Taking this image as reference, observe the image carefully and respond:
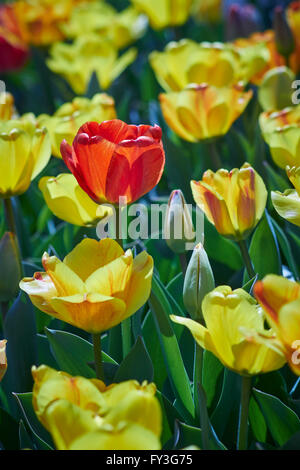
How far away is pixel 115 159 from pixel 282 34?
0.89 metres

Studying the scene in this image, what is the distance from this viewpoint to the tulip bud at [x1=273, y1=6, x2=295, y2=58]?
155 cm

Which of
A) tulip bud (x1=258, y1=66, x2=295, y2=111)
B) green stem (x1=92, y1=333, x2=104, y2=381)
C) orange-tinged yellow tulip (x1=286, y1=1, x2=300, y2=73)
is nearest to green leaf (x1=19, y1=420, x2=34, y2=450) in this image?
green stem (x1=92, y1=333, x2=104, y2=381)

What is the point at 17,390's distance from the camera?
0.88 meters

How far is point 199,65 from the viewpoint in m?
1.35

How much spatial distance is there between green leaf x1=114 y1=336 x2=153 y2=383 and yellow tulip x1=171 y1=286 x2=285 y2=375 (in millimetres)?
104

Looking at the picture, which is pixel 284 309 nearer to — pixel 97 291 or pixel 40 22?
pixel 97 291

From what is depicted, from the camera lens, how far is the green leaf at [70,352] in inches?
32.0

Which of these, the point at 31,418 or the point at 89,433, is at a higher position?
the point at 89,433

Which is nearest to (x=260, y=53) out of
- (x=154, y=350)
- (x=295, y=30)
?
(x=295, y=30)

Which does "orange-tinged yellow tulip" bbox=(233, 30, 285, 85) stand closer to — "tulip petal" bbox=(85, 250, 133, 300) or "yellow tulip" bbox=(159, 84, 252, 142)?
"yellow tulip" bbox=(159, 84, 252, 142)

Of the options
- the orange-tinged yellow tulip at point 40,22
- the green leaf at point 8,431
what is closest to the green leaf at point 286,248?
the green leaf at point 8,431

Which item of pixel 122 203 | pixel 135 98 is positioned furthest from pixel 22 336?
pixel 135 98

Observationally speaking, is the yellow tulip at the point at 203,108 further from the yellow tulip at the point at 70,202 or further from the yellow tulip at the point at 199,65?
the yellow tulip at the point at 70,202

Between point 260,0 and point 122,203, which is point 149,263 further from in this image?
point 260,0
